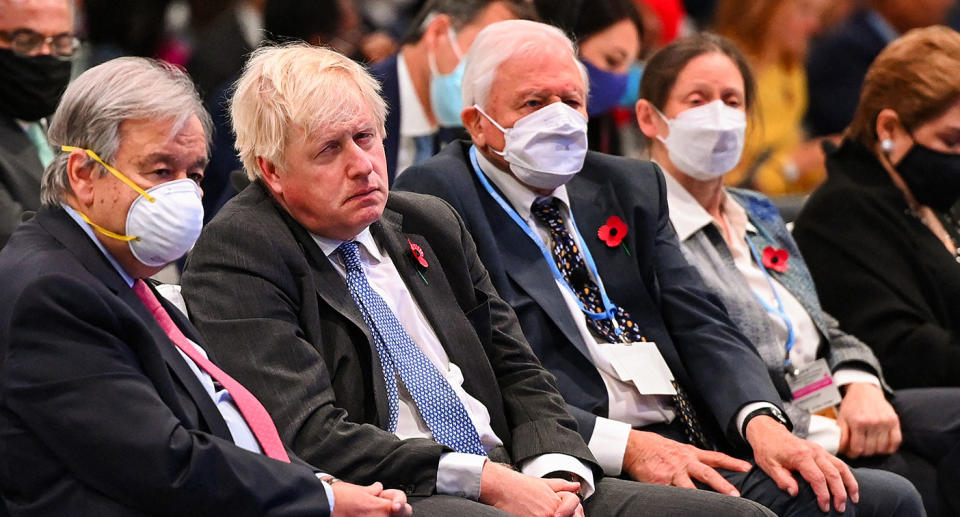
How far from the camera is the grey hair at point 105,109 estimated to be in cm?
264

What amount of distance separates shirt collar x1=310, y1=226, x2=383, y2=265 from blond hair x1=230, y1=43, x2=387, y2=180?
0.22m

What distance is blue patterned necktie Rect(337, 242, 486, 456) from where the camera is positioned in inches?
121

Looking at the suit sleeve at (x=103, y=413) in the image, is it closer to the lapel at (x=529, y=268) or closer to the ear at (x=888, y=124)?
the lapel at (x=529, y=268)

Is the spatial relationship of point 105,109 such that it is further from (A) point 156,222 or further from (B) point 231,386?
(B) point 231,386

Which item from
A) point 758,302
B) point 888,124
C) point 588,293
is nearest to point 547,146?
point 588,293

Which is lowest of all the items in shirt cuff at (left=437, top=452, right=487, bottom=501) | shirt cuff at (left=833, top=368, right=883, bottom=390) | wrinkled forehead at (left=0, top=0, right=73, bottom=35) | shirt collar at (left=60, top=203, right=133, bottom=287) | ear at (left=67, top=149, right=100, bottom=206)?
shirt cuff at (left=833, top=368, right=883, bottom=390)

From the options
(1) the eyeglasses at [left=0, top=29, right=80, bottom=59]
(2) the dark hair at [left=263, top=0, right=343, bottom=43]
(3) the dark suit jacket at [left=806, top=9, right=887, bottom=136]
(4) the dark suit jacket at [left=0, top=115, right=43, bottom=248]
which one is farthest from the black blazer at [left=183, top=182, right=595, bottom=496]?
(3) the dark suit jacket at [left=806, top=9, right=887, bottom=136]

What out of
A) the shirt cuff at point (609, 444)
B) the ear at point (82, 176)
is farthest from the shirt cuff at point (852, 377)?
the ear at point (82, 176)

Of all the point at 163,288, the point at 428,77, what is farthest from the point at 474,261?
the point at 428,77

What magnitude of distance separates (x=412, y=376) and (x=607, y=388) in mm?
742

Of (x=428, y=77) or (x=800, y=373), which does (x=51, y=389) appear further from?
(x=428, y=77)

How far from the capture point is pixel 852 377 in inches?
169

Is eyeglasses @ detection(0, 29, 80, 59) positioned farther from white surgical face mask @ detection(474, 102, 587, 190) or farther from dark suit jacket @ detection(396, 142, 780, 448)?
white surgical face mask @ detection(474, 102, 587, 190)

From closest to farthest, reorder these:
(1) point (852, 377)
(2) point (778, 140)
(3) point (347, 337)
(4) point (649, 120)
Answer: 1. (3) point (347, 337)
2. (1) point (852, 377)
3. (4) point (649, 120)
4. (2) point (778, 140)
